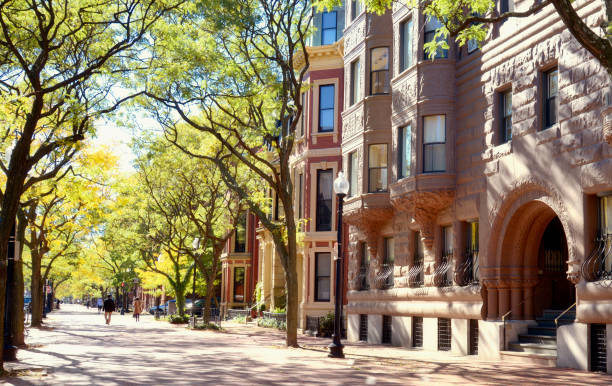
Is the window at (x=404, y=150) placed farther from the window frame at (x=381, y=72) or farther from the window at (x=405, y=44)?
the window frame at (x=381, y=72)

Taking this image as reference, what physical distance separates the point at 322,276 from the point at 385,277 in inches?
349

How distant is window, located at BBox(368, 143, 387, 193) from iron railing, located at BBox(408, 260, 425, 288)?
349 cm

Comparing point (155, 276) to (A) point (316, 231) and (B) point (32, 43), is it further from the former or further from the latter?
(B) point (32, 43)

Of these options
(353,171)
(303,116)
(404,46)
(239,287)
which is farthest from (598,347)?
(239,287)

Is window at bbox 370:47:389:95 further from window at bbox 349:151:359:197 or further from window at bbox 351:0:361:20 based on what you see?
window at bbox 351:0:361:20

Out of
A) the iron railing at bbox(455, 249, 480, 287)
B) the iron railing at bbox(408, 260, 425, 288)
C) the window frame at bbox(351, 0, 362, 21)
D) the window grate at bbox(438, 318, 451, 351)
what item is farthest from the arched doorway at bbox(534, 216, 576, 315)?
the window frame at bbox(351, 0, 362, 21)

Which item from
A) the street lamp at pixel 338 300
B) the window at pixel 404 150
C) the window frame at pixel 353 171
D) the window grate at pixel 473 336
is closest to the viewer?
the street lamp at pixel 338 300

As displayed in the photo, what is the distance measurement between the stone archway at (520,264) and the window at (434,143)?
3697 mm

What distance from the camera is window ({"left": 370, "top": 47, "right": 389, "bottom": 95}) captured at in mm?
28953

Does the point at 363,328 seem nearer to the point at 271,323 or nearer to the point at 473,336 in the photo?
the point at 473,336

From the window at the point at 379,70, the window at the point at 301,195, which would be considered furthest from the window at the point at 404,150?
the window at the point at 301,195

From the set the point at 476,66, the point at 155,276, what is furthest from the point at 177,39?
the point at 155,276

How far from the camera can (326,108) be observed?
37.7 meters

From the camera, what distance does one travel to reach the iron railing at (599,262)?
16922 mm
